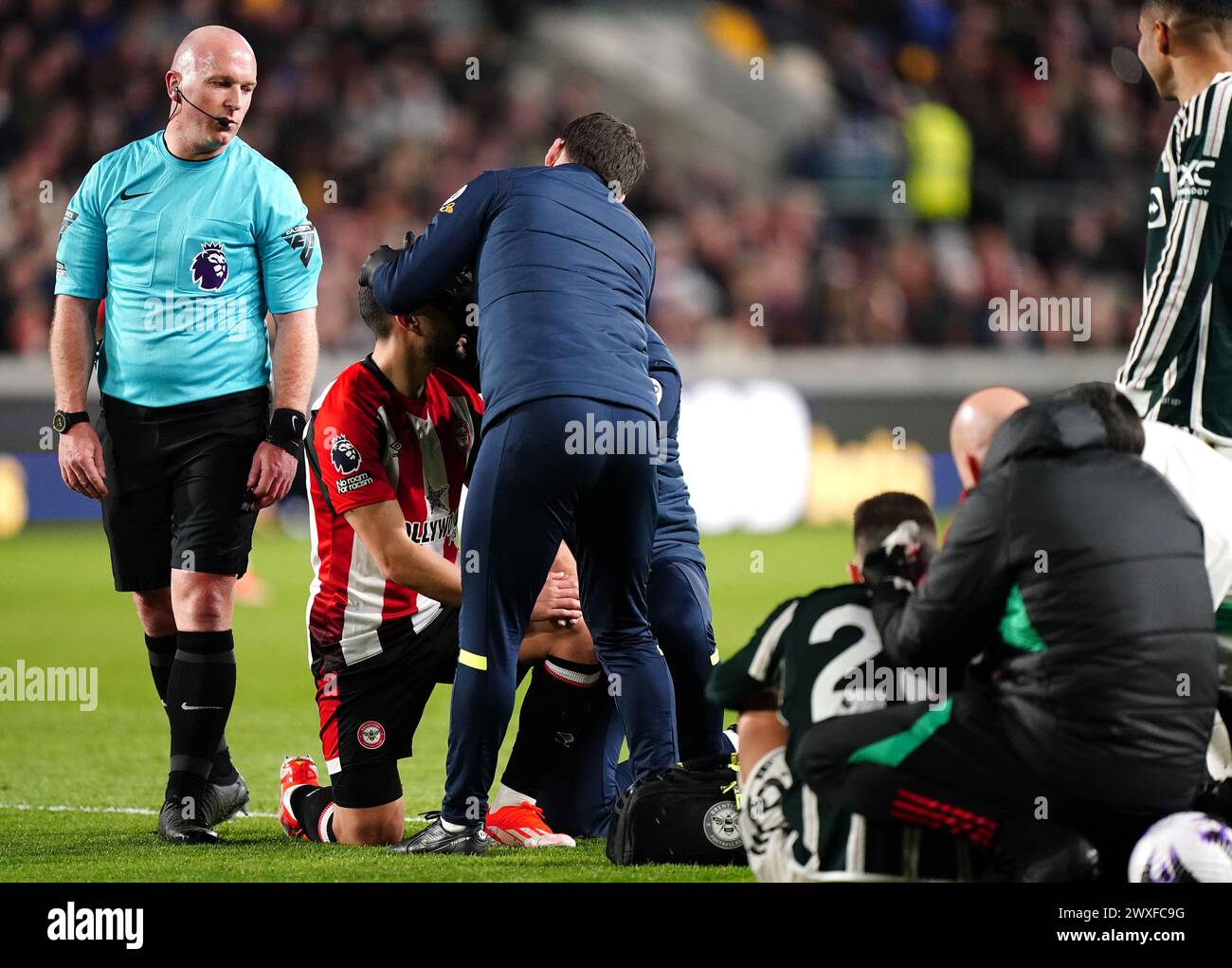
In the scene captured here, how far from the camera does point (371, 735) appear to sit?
16.7ft

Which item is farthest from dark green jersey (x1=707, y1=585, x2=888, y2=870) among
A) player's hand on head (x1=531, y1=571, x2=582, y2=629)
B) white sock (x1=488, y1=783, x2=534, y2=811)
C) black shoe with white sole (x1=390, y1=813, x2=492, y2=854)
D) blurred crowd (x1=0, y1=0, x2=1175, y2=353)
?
blurred crowd (x1=0, y1=0, x2=1175, y2=353)

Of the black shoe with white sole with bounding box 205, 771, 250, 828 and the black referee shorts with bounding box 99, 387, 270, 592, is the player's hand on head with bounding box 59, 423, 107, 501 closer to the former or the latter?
the black referee shorts with bounding box 99, 387, 270, 592

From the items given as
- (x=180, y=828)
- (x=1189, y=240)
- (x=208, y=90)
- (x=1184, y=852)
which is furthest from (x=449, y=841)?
(x=1189, y=240)

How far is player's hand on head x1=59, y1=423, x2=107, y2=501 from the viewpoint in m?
5.12

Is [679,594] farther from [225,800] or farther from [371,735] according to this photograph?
[225,800]

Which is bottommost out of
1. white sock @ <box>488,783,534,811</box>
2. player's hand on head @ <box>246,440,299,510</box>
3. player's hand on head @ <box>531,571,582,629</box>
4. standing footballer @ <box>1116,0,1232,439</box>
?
white sock @ <box>488,783,534,811</box>

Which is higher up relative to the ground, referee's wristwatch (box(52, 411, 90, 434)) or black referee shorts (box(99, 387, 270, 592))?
referee's wristwatch (box(52, 411, 90, 434))

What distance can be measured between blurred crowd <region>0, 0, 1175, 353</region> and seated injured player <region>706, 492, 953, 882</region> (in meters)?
12.2

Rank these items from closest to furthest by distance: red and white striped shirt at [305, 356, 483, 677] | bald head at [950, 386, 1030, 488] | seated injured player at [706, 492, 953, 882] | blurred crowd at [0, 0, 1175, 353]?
seated injured player at [706, 492, 953, 882] → bald head at [950, 386, 1030, 488] → red and white striped shirt at [305, 356, 483, 677] → blurred crowd at [0, 0, 1175, 353]

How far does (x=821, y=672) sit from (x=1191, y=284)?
164 cm
